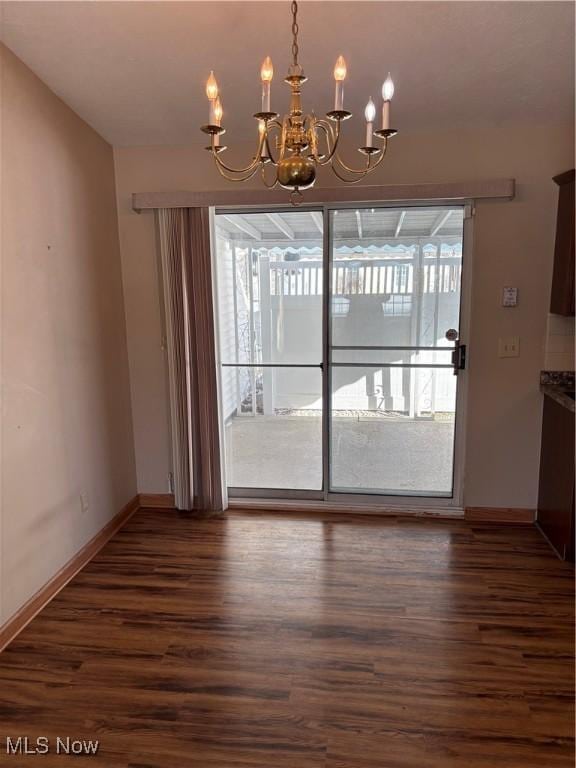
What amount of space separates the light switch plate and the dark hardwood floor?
152 centimetres

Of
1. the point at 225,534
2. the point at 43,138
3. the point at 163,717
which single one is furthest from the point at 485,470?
the point at 43,138

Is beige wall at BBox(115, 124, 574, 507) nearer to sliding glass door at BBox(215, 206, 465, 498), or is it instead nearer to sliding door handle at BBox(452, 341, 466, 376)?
sliding door handle at BBox(452, 341, 466, 376)

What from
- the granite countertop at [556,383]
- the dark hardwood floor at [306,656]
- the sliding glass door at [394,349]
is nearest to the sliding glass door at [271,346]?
the sliding glass door at [394,349]

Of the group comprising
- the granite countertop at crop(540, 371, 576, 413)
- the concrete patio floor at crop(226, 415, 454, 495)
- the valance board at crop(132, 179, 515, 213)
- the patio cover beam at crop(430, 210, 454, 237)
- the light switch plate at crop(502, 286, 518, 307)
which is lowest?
the concrete patio floor at crop(226, 415, 454, 495)

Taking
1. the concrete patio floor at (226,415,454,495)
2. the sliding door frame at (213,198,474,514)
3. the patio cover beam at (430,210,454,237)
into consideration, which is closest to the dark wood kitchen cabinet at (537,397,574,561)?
the sliding door frame at (213,198,474,514)

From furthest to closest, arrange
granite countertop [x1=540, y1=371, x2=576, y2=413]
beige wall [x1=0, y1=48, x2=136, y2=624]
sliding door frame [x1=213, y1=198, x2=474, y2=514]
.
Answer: sliding door frame [x1=213, y1=198, x2=474, y2=514] < granite countertop [x1=540, y1=371, x2=576, y2=413] < beige wall [x1=0, y1=48, x2=136, y2=624]

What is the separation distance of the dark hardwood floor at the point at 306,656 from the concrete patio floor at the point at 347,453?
0.52 metres

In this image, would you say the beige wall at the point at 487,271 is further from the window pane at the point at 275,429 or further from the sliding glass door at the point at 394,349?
the window pane at the point at 275,429

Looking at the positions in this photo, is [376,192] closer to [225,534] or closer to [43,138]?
[43,138]

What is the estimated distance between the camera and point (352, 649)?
2.27 m

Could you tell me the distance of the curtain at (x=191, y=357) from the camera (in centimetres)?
335

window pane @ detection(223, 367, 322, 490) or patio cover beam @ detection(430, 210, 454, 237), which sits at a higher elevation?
patio cover beam @ detection(430, 210, 454, 237)

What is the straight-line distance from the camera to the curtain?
3.35 meters

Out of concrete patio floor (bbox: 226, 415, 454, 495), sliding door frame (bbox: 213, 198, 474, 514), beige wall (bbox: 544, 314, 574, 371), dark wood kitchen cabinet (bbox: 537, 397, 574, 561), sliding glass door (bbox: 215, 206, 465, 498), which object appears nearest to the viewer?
dark wood kitchen cabinet (bbox: 537, 397, 574, 561)
